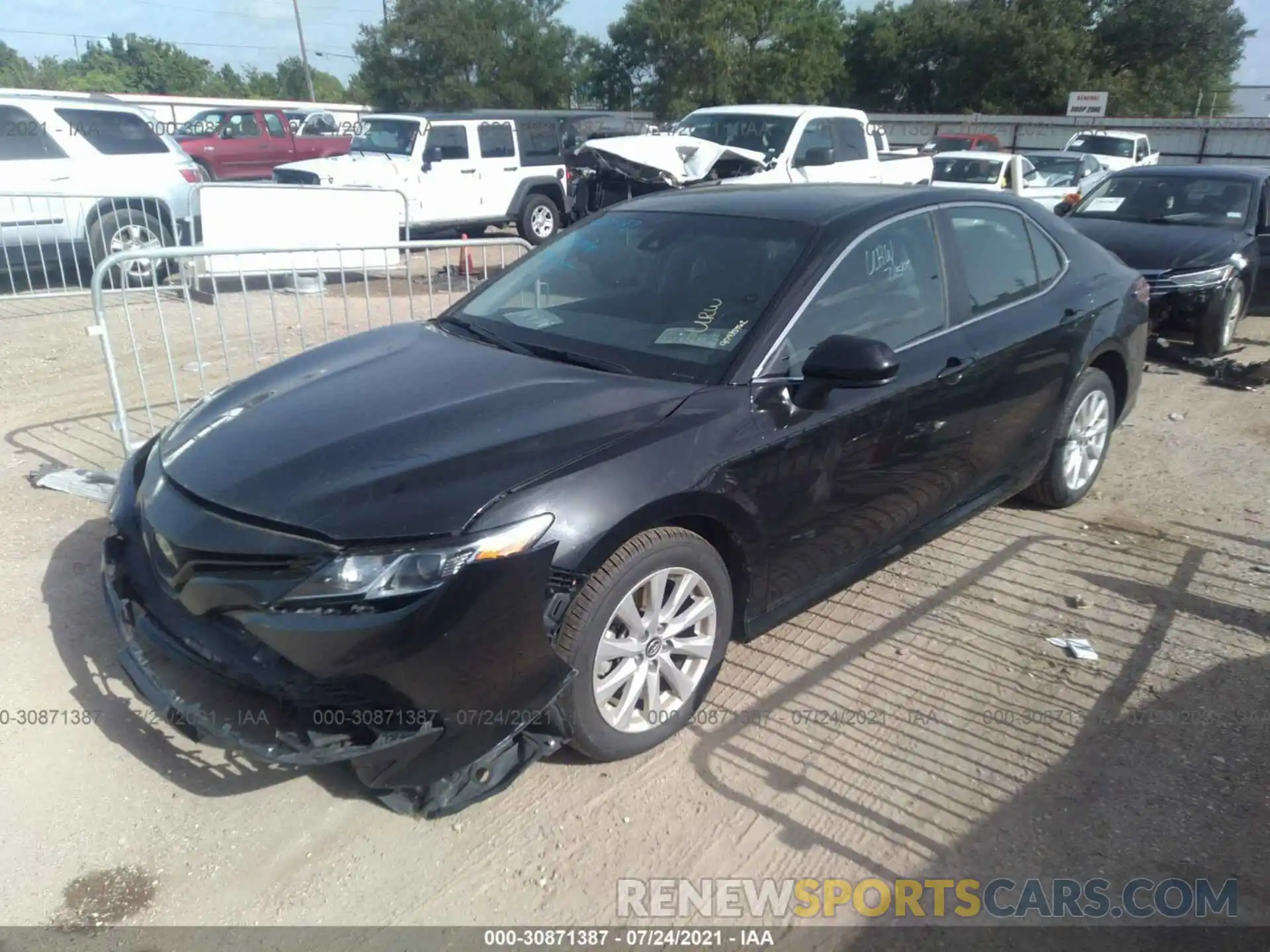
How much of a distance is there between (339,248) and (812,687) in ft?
11.9

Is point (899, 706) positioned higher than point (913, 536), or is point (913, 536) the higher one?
point (913, 536)

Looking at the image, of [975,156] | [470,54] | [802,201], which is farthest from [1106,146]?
[470,54]

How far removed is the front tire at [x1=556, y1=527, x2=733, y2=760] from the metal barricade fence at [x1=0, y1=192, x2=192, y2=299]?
8772 mm

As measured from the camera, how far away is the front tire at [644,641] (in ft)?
9.35

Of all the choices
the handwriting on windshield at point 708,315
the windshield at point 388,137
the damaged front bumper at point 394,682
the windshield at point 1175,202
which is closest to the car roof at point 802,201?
the handwriting on windshield at point 708,315

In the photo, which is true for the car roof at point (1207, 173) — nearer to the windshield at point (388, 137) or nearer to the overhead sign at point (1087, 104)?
the windshield at point (388, 137)

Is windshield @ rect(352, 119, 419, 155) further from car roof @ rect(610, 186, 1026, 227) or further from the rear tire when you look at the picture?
car roof @ rect(610, 186, 1026, 227)

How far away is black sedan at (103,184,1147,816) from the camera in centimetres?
261

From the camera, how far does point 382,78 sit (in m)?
45.2

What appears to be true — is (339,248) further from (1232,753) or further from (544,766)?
(1232,753)

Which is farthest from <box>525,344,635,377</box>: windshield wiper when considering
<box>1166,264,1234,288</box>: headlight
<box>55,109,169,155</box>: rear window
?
<box>55,109,169,155</box>: rear window

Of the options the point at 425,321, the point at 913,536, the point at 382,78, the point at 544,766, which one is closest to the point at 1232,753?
the point at 913,536

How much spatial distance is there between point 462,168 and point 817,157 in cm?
528

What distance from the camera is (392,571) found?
102 inches
